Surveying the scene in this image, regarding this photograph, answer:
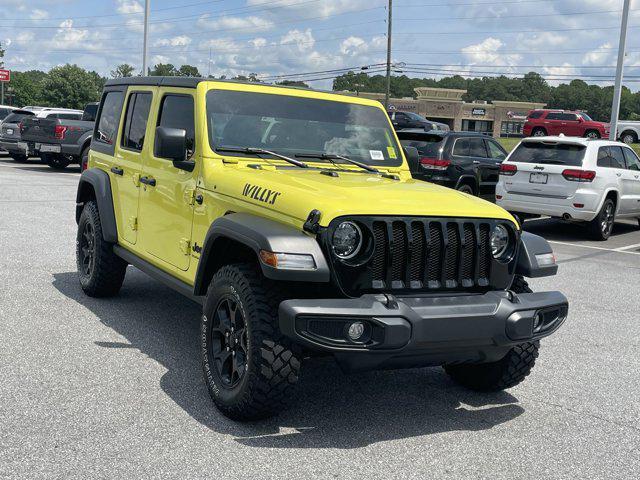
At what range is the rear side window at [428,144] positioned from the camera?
1465cm

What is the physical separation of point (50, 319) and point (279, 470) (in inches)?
127

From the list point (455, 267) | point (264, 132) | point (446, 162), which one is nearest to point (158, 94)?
point (264, 132)

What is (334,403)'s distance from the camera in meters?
4.60

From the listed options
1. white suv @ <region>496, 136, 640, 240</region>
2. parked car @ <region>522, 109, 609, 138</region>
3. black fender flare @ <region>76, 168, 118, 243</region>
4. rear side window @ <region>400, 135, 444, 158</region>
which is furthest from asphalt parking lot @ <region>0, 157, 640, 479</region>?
parked car @ <region>522, 109, 609, 138</region>

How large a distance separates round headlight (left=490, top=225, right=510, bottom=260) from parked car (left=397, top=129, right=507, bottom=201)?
9821 millimetres

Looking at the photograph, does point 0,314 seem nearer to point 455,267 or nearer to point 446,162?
point 455,267

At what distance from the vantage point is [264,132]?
5273 mm

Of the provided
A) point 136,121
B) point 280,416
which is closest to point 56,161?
point 136,121

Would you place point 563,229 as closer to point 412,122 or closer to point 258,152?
point 258,152

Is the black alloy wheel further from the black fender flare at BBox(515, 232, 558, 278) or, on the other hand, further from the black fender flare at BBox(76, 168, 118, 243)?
the black fender flare at BBox(76, 168, 118, 243)

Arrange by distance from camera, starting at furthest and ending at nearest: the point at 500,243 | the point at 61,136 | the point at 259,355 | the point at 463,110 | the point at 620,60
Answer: the point at 463,110 < the point at 620,60 < the point at 61,136 < the point at 500,243 < the point at 259,355

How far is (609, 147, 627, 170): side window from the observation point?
43.9ft

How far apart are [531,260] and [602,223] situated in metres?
9.28

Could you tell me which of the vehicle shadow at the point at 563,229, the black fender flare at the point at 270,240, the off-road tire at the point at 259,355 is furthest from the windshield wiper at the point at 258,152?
the vehicle shadow at the point at 563,229
